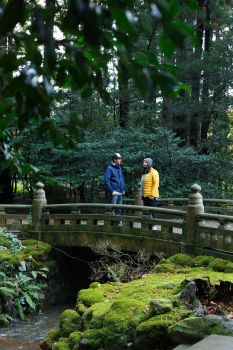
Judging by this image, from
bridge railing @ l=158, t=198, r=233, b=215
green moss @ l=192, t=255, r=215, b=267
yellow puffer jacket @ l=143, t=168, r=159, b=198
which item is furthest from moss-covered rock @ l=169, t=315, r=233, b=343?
bridge railing @ l=158, t=198, r=233, b=215

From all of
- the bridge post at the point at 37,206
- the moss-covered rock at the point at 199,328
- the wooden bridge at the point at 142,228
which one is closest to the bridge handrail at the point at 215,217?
the wooden bridge at the point at 142,228

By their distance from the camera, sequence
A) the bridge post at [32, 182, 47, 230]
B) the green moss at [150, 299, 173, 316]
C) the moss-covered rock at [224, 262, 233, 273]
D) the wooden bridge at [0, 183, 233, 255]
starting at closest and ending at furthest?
the green moss at [150, 299, 173, 316]
the moss-covered rock at [224, 262, 233, 273]
the wooden bridge at [0, 183, 233, 255]
the bridge post at [32, 182, 47, 230]

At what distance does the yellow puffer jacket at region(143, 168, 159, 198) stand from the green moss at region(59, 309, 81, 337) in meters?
4.50

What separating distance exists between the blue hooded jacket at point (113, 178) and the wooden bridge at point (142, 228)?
19.1 inches

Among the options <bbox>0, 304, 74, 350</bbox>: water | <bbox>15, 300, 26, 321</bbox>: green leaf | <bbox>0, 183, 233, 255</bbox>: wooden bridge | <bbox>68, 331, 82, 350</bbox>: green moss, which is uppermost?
<bbox>0, 183, 233, 255</bbox>: wooden bridge

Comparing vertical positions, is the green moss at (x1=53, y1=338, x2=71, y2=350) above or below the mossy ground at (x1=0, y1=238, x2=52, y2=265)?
below

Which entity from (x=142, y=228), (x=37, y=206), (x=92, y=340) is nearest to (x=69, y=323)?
(x=92, y=340)

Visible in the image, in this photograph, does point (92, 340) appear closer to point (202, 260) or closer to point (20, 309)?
point (202, 260)

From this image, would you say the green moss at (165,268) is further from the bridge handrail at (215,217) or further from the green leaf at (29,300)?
the green leaf at (29,300)

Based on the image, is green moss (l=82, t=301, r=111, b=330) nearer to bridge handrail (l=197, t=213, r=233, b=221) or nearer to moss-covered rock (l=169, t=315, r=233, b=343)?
moss-covered rock (l=169, t=315, r=233, b=343)

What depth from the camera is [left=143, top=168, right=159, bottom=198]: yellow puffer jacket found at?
11695 millimetres

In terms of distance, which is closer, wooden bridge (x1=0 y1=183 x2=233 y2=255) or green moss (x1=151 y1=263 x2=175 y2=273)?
green moss (x1=151 y1=263 x2=175 y2=273)

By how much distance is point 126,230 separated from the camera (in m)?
12.2

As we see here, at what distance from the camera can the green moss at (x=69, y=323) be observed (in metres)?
7.65
